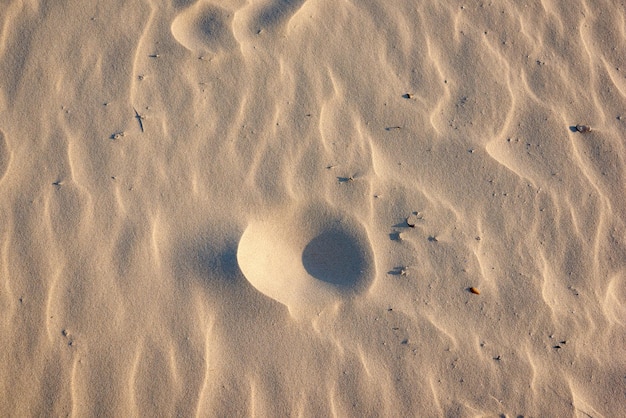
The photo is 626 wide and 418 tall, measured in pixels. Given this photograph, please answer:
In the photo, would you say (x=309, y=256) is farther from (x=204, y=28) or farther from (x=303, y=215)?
(x=204, y=28)

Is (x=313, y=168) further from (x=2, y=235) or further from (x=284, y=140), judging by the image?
(x=2, y=235)

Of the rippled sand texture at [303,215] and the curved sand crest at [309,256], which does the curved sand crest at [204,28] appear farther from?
the curved sand crest at [309,256]

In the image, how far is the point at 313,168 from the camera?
2525 mm

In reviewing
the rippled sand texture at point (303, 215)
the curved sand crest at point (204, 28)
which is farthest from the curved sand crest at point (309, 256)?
the curved sand crest at point (204, 28)

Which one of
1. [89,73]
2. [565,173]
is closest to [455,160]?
[565,173]

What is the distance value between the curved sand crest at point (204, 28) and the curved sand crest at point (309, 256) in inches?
42.0

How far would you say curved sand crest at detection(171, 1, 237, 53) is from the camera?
8.43ft

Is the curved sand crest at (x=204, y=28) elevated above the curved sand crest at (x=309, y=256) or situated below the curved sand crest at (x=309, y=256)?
above

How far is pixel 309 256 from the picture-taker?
2506mm

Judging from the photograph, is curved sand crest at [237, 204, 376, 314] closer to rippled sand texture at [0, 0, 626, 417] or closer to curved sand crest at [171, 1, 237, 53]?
rippled sand texture at [0, 0, 626, 417]

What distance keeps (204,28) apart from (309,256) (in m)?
1.49

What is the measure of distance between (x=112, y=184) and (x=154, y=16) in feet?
3.39

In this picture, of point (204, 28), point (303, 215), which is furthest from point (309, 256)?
point (204, 28)

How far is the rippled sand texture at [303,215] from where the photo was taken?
244 cm
